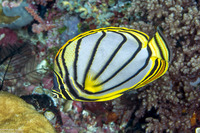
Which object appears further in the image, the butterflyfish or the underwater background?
the underwater background

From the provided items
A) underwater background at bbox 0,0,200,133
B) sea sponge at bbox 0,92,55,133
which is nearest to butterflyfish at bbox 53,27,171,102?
sea sponge at bbox 0,92,55,133

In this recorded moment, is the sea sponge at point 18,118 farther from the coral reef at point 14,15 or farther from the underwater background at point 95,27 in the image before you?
the coral reef at point 14,15

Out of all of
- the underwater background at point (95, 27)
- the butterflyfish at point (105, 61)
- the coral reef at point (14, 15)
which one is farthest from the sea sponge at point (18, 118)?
the coral reef at point (14, 15)

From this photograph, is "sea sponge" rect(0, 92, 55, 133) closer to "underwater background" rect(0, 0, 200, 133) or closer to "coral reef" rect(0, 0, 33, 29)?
"underwater background" rect(0, 0, 200, 133)

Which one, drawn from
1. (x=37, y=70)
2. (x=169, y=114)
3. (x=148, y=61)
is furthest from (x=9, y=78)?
(x=169, y=114)

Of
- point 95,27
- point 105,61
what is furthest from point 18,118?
point 95,27
